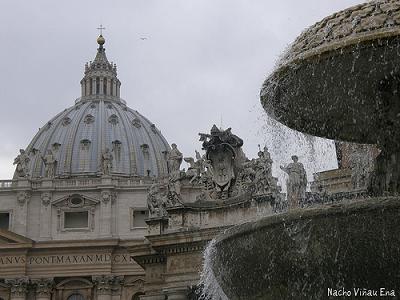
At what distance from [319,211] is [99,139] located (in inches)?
3240

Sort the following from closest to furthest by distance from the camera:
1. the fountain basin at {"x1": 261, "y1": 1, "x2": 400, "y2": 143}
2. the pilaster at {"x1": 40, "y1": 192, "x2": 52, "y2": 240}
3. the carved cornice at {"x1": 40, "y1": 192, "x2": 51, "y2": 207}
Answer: the fountain basin at {"x1": 261, "y1": 1, "x2": 400, "y2": 143} → the pilaster at {"x1": 40, "y1": 192, "x2": 52, "y2": 240} → the carved cornice at {"x1": 40, "y1": 192, "x2": 51, "y2": 207}

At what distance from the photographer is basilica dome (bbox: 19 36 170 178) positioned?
84.6 m

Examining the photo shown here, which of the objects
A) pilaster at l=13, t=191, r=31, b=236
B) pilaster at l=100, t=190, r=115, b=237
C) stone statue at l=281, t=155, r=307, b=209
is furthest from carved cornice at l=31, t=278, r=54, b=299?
stone statue at l=281, t=155, r=307, b=209

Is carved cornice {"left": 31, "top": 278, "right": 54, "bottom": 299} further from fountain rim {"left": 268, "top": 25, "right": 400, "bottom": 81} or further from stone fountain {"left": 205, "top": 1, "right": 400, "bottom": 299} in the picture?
fountain rim {"left": 268, "top": 25, "right": 400, "bottom": 81}

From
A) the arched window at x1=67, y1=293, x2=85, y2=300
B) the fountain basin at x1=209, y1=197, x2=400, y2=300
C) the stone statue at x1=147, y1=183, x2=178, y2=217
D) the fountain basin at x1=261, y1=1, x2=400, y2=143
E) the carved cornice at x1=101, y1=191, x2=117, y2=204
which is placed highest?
the carved cornice at x1=101, y1=191, x2=117, y2=204

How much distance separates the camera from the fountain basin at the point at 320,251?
6.66 meters

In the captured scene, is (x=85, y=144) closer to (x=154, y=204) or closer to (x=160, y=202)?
(x=154, y=204)

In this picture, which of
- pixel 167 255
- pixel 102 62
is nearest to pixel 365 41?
pixel 167 255

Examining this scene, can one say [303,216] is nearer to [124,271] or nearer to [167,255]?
[167,255]

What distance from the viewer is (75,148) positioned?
86500mm

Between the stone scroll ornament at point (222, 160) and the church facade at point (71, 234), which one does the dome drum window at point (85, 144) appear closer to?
the church facade at point (71, 234)

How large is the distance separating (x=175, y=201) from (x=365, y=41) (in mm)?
17329

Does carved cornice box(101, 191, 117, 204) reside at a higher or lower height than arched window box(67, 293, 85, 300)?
higher

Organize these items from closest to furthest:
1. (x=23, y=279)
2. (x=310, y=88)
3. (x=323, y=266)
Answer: (x=323, y=266) < (x=310, y=88) < (x=23, y=279)
